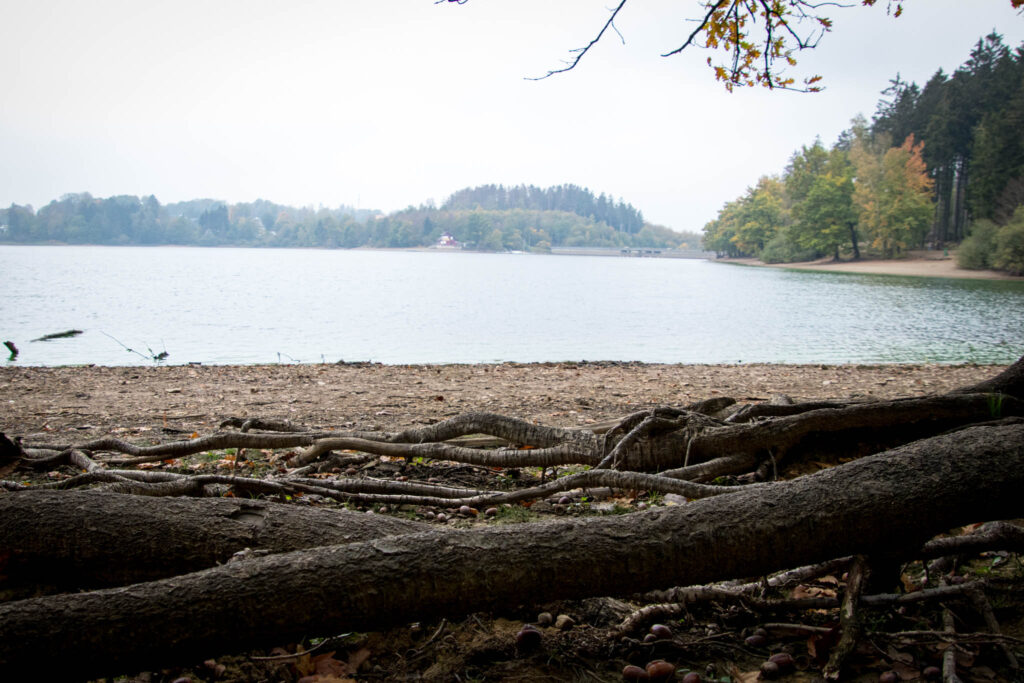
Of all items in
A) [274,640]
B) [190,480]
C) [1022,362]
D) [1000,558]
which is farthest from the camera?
[1022,362]

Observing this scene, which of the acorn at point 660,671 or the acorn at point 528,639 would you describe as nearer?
the acorn at point 660,671

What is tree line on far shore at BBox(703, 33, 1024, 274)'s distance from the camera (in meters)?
63.4

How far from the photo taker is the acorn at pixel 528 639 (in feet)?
8.93

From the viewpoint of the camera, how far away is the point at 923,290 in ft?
160

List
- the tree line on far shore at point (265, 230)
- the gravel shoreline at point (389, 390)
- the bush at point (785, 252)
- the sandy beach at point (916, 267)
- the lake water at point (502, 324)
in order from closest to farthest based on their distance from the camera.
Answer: the gravel shoreline at point (389, 390) < the lake water at point (502, 324) < the sandy beach at point (916, 267) < the bush at point (785, 252) < the tree line on far shore at point (265, 230)

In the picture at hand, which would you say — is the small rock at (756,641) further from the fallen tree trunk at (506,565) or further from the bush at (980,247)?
the bush at (980,247)

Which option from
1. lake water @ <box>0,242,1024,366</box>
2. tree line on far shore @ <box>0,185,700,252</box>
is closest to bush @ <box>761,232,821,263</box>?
lake water @ <box>0,242,1024,366</box>

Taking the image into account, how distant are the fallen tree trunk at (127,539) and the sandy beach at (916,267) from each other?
66555 mm

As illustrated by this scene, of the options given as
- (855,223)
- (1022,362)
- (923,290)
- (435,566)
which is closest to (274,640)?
(435,566)

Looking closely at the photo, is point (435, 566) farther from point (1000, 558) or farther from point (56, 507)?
point (1000, 558)

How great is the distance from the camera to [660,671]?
252 centimetres

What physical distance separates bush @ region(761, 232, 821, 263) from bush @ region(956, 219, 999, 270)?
36.6m

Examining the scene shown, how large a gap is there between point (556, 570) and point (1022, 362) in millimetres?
4514

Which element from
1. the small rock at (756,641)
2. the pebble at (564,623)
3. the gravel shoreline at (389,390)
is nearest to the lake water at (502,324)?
the gravel shoreline at (389,390)
